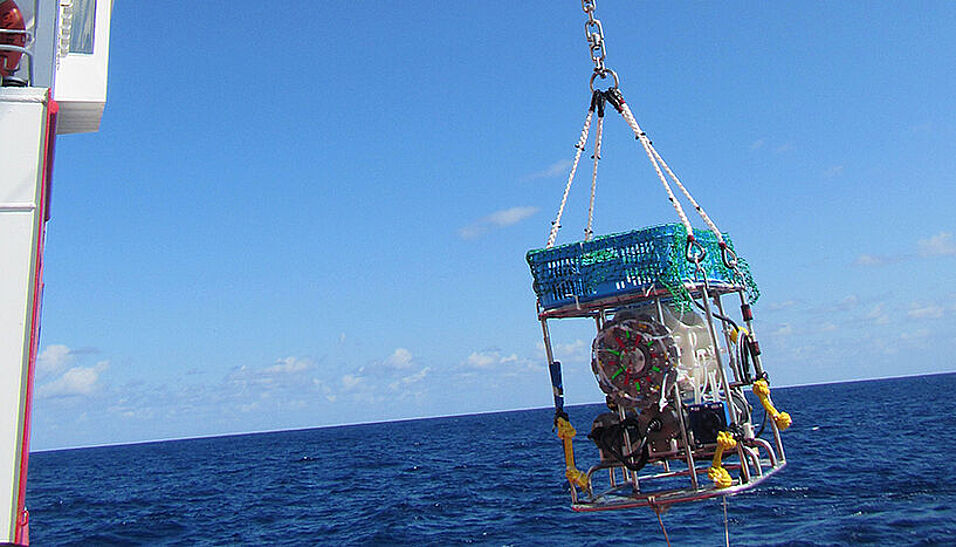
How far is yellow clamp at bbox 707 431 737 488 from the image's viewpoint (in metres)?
8.52

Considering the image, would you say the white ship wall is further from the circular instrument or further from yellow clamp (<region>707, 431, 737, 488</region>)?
yellow clamp (<region>707, 431, 737, 488</region>)

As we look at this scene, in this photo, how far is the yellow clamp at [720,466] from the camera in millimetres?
8523

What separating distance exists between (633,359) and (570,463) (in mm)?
1667

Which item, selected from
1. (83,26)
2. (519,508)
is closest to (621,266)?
(83,26)

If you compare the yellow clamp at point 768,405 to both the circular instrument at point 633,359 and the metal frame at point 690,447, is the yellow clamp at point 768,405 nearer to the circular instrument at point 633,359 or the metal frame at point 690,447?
the metal frame at point 690,447

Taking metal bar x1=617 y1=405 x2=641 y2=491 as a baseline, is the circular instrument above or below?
above

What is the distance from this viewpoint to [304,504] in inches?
1786

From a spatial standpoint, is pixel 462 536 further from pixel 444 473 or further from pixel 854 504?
pixel 444 473

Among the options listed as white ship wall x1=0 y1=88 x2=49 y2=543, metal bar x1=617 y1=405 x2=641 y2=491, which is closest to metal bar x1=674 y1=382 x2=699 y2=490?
metal bar x1=617 y1=405 x2=641 y2=491

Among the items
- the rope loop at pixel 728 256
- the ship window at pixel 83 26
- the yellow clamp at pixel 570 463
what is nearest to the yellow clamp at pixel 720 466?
the yellow clamp at pixel 570 463

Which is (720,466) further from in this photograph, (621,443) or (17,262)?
(17,262)

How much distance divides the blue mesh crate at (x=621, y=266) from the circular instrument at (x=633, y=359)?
70 cm

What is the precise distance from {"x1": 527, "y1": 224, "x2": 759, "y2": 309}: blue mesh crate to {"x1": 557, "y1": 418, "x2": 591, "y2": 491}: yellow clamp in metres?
1.66

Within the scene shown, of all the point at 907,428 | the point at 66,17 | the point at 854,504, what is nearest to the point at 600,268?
the point at 66,17
